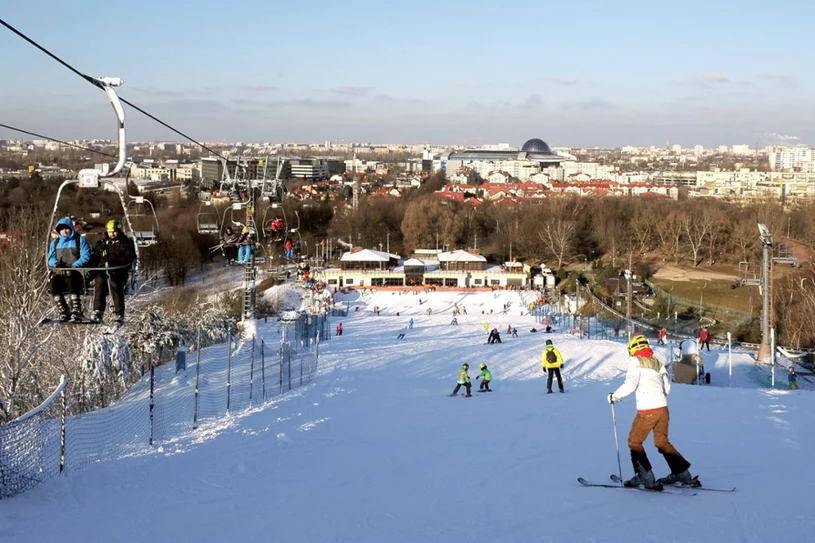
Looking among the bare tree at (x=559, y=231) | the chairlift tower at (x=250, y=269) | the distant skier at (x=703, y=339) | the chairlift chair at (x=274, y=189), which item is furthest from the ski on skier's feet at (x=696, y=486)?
the bare tree at (x=559, y=231)

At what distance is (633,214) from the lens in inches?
2559

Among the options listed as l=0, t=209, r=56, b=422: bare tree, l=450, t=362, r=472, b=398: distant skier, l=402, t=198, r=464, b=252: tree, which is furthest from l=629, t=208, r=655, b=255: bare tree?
l=450, t=362, r=472, b=398: distant skier

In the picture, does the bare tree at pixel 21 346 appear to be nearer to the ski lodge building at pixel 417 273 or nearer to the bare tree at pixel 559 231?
the ski lodge building at pixel 417 273

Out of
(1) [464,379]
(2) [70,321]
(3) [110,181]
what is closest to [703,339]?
(1) [464,379]

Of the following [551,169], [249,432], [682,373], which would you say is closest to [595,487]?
[249,432]

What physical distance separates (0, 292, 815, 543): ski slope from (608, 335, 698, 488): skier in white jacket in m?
0.18

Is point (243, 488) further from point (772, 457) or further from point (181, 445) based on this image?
point (772, 457)

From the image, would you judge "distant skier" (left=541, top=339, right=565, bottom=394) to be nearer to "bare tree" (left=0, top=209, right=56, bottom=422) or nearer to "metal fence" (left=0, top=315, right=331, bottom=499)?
"metal fence" (left=0, top=315, right=331, bottom=499)

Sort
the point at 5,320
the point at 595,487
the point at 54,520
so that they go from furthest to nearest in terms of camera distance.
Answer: the point at 5,320 < the point at 595,487 < the point at 54,520

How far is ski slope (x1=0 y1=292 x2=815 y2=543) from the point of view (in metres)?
5.64

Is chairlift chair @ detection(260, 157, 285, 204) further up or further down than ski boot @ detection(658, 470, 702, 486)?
further up

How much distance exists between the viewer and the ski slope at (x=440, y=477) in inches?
222

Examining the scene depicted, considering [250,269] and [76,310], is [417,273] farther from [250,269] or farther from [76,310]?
[76,310]

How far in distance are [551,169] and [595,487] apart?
175897 millimetres
